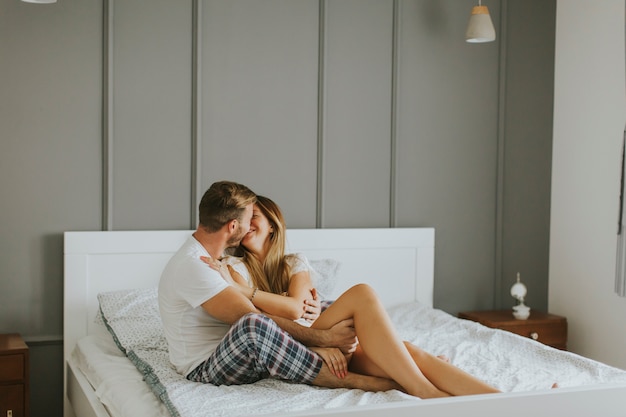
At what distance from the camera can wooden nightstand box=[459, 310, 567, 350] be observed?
3.84 metres

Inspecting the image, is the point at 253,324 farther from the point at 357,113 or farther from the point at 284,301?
the point at 357,113

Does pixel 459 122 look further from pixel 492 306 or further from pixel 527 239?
pixel 492 306

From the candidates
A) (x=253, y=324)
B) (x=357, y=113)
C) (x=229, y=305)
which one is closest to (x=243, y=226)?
(x=229, y=305)

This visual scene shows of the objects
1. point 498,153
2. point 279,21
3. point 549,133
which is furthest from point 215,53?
point 549,133

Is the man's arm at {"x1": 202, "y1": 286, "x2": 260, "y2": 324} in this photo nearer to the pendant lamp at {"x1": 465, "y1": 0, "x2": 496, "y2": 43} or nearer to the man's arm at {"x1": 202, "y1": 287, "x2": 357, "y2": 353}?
the man's arm at {"x1": 202, "y1": 287, "x2": 357, "y2": 353}

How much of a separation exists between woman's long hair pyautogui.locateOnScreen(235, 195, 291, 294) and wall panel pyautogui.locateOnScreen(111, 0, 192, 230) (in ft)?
2.41

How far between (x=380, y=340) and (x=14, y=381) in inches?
62.2

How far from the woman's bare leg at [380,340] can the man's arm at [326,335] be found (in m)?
0.03

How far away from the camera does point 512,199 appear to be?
13.8 feet

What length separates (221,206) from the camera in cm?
255

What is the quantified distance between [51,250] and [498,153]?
2.38m

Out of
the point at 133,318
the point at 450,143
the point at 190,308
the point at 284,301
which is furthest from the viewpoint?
the point at 450,143

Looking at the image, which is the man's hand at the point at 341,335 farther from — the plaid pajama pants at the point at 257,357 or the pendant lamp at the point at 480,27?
the pendant lamp at the point at 480,27

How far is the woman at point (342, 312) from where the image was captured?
2.30 m
